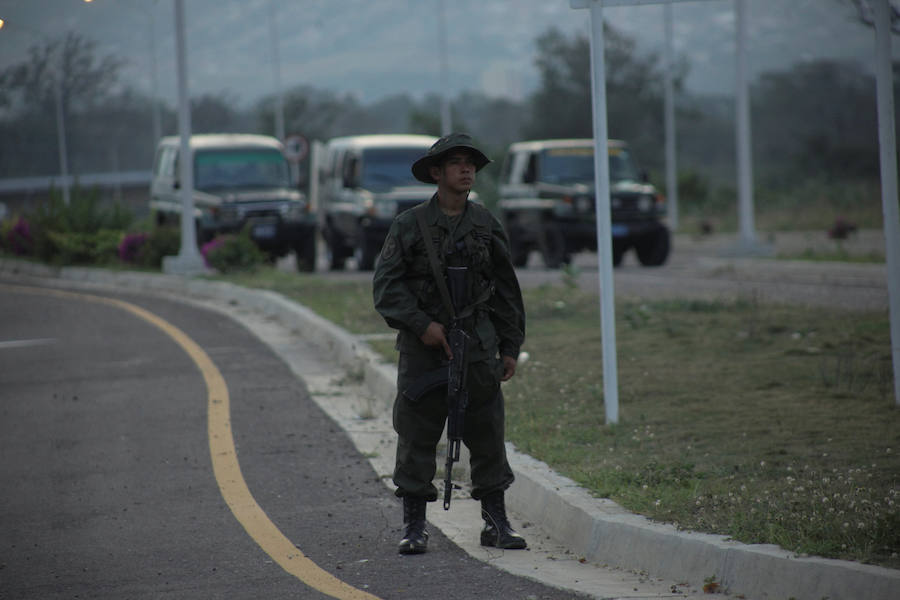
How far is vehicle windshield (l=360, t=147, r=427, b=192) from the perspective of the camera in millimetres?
23703

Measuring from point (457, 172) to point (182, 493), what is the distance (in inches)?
103

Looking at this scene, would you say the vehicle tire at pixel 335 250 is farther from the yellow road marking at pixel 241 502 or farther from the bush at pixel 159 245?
the yellow road marking at pixel 241 502

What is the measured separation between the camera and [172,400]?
32.9 ft

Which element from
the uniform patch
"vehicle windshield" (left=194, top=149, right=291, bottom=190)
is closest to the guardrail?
"vehicle windshield" (left=194, top=149, right=291, bottom=190)

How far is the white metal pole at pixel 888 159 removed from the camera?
25.3ft

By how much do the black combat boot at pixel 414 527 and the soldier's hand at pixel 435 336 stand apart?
70 cm

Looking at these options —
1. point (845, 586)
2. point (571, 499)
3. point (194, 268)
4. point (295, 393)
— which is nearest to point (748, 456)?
point (571, 499)

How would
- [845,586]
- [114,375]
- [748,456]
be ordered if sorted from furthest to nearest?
[114,375]
[748,456]
[845,586]

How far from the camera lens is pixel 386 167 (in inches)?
938

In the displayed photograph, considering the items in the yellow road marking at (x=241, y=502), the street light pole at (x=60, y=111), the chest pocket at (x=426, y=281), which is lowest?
the yellow road marking at (x=241, y=502)

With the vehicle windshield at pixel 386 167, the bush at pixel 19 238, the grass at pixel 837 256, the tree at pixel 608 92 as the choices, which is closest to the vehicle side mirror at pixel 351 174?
the vehicle windshield at pixel 386 167

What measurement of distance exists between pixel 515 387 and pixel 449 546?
354 centimetres

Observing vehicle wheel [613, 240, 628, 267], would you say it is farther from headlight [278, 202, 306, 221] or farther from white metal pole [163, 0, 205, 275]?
white metal pole [163, 0, 205, 275]

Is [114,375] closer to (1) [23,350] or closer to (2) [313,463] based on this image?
(1) [23,350]
